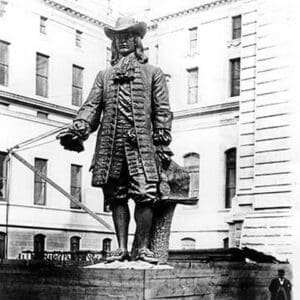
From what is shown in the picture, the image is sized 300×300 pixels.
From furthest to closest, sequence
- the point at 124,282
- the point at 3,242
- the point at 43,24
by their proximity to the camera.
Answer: the point at 43,24
the point at 3,242
the point at 124,282

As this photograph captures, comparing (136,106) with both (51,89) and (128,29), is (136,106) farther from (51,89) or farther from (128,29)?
(51,89)

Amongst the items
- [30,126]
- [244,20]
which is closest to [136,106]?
[244,20]

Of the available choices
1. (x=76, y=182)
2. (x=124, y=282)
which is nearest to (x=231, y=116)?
(x=76, y=182)

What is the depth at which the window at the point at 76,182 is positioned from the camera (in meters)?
23.8

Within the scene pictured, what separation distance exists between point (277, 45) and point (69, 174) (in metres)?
9.28

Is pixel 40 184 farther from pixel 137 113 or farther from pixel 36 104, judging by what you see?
pixel 137 113

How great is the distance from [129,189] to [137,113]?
61 centimetres

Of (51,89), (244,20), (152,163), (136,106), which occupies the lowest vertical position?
(152,163)

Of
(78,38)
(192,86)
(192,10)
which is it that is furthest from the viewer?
(192,10)

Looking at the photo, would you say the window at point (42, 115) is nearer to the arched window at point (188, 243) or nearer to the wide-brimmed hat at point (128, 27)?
the arched window at point (188, 243)

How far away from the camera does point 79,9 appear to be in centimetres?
2434

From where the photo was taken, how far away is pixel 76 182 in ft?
79.2

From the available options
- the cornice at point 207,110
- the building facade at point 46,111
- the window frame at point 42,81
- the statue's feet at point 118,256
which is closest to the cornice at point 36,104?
the building facade at point 46,111

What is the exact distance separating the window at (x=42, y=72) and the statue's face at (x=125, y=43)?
671 inches
